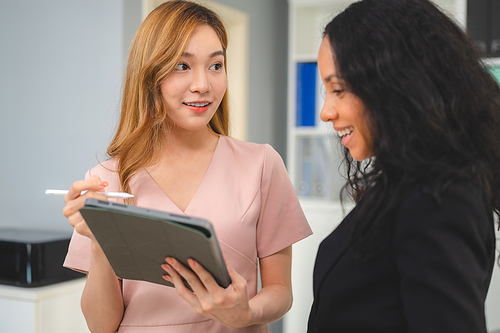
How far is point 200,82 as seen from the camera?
109 centimetres

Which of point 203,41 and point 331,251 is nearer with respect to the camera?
point 331,251

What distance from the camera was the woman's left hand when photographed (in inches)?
32.3

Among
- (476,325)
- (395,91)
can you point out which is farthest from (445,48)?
(476,325)

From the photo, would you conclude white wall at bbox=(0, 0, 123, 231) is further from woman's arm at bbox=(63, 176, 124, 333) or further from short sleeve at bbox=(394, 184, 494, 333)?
short sleeve at bbox=(394, 184, 494, 333)

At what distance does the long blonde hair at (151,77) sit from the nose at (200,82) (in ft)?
0.19

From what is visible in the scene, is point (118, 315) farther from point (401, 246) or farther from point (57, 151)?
point (57, 151)

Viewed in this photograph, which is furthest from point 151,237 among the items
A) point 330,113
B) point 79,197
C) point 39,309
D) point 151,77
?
point 39,309

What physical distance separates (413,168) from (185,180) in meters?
0.68

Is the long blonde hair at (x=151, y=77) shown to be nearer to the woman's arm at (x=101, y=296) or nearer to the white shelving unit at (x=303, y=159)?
the woman's arm at (x=101, y=296)

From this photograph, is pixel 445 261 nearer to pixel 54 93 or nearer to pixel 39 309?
pixel 39 309

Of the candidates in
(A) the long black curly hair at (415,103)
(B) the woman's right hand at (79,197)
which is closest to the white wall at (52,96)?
(B) the woman's right hand at (79,197)

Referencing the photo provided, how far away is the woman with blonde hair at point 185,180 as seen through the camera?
1.10 m

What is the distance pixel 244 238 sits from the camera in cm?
114

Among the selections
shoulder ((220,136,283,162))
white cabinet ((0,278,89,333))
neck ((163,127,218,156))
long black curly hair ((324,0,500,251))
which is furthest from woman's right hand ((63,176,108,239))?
white cabinet ((0,278,89,333))
